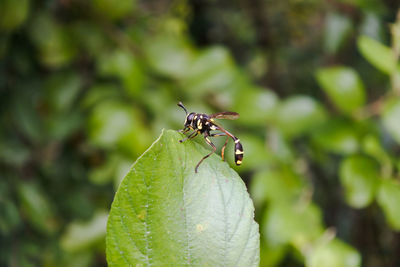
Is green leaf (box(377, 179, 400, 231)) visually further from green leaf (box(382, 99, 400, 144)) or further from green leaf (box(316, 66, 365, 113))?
green leaf (box(316, 66, 365, 113))

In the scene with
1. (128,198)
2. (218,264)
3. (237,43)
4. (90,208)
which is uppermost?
(237,43)

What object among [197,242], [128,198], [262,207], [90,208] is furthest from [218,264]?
[90,208]

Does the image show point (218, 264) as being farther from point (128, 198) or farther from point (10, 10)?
point (10, 10)

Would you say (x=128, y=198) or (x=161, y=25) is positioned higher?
(x=161, y=25)

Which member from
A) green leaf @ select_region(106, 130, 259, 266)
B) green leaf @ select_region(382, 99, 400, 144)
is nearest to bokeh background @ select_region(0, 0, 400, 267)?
green leaf @ select_region(382, 99, 400, 144)

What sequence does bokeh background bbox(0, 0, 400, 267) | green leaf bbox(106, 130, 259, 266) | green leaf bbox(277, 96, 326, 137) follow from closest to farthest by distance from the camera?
green leaf bbox(106, 130, 259, 266) → bokeh background bbox(0, 0, 400, 267) → green leaf bbox(277, 96, 326, 137)

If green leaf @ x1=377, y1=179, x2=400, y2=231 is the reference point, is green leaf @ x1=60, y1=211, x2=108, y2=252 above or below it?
above
